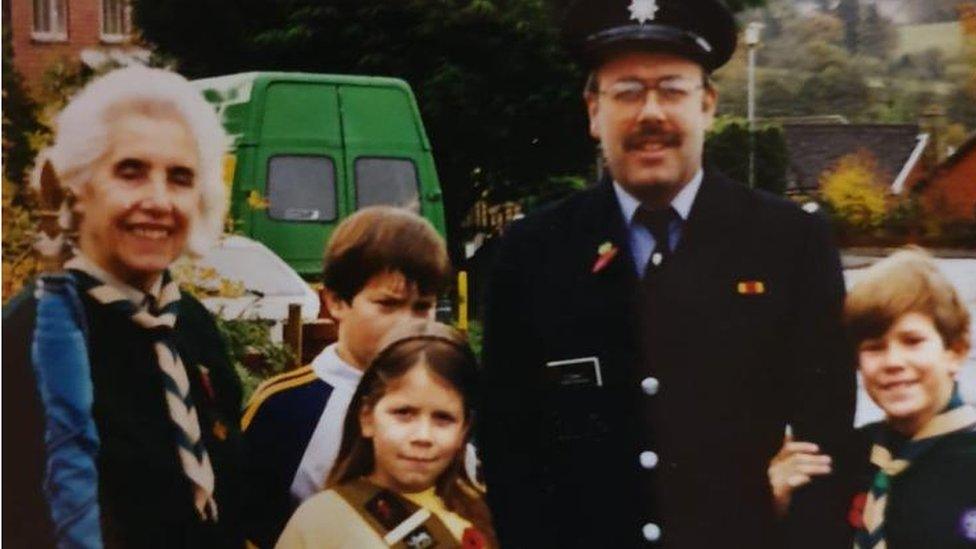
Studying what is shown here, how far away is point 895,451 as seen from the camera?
11.8 feet

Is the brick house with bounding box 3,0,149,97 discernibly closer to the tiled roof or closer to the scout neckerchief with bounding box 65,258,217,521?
the scout neckerchief with bounding box 65,258,217,521

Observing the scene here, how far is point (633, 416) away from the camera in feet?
12.0

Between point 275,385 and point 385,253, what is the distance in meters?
0.40

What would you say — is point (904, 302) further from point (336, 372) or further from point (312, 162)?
point (312, 162)

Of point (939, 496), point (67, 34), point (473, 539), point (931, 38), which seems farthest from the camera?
point (67, 34)

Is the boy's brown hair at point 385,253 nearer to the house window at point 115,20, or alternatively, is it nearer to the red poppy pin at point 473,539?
the red poppy pin at point 473,539

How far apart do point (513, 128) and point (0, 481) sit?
4.75 ft

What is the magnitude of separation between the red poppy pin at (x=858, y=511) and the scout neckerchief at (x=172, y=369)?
4.70 ft

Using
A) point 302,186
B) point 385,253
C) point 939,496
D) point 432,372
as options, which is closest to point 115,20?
point 302,186

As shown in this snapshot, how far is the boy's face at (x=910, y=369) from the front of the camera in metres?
3.57

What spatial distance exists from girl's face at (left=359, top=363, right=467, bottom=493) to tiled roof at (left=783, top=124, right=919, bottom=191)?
96 cm

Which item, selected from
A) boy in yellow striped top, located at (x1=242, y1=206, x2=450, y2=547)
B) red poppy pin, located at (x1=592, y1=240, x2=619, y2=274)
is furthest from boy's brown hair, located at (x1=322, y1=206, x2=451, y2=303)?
red poppy pin, located at (x1=592, y1=240, x2=619, y2=274)

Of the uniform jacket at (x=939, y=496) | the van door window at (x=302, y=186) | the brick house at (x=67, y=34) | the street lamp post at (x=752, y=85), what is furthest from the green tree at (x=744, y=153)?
the brick house at (x=67, y=34)

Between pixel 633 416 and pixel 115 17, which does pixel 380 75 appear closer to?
pixel 115 17
